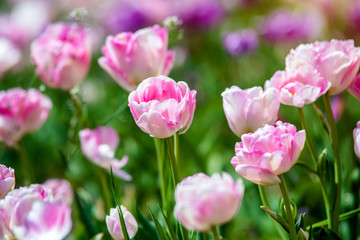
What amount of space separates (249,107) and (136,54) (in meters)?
0.18

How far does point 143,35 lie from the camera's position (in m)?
0.62

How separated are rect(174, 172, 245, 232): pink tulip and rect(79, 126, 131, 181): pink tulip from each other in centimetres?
27

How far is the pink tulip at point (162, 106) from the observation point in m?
0.48

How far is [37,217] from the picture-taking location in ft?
1.29

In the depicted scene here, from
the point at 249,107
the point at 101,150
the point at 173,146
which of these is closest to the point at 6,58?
the point at 101,150

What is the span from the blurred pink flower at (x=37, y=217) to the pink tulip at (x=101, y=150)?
0.23 m

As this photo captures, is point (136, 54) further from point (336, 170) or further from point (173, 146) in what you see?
point (336, 170)

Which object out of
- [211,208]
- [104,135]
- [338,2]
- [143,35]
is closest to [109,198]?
[104,135]

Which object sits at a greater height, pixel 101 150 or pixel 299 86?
pixel 299 86

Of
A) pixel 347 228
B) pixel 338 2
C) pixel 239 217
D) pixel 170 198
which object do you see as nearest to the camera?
pixel 170 198

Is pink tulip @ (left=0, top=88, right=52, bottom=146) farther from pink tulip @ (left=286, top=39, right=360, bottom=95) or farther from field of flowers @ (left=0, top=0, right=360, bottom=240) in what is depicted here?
pink tulip @ (left=286, top=39, right=360, bottom=95)

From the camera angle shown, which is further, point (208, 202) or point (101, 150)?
point (101, 150)

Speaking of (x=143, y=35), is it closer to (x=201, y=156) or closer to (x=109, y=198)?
(x=109, y=198)

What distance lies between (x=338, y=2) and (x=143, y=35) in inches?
69.4
